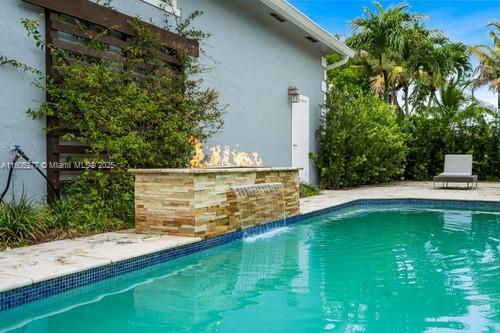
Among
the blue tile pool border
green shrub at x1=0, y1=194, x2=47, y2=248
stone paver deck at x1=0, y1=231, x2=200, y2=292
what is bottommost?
the blue tile pool border

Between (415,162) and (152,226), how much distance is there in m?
12.3

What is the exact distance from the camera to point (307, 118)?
12023 mm

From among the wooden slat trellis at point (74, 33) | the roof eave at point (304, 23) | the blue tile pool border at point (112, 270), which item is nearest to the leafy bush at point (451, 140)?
the roof eave at point (304, 23)

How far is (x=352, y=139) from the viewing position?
11906mm

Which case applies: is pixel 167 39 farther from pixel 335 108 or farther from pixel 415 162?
pixel 415 162

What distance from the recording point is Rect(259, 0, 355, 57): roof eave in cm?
914

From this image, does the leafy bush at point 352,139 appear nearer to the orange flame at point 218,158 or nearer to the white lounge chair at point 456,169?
the white lounge chair at point 456,169

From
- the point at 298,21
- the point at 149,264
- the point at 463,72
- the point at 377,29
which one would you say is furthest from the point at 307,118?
the point at 463,72

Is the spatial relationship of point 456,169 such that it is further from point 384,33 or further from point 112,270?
point 112,270

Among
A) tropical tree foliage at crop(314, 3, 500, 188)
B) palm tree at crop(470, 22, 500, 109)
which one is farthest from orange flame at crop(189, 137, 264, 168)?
palm tree at crop(470, 22, 500, 109)

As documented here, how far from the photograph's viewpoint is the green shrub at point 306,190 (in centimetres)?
1049

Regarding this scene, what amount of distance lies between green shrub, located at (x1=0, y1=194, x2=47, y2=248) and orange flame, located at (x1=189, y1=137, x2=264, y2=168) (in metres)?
2.33

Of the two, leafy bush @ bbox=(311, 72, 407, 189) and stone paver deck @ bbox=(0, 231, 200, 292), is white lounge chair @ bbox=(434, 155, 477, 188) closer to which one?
leafy bush @ bbox=(311, 72, 407, 189)

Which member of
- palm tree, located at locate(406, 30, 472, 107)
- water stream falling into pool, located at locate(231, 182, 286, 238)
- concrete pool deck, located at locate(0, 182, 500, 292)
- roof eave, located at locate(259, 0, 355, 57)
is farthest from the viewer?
palm tree, located at locate(406, 30, 472, 107)
